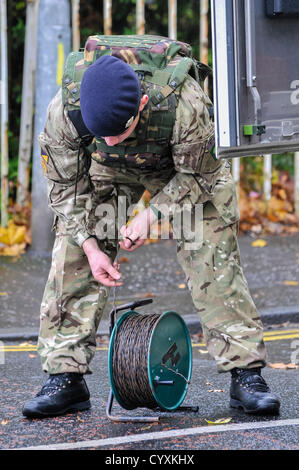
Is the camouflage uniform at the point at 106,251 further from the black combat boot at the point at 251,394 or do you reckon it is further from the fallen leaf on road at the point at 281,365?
the fallen leaf on road at the point at 281,365

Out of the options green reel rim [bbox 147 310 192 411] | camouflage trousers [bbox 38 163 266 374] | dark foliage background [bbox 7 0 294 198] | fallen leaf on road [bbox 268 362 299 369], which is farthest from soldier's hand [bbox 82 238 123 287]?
dark foliage background [bbox 7 0 294 198]

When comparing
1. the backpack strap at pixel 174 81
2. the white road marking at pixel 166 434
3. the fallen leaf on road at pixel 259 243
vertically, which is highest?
the backpack strap at pixel 174 81

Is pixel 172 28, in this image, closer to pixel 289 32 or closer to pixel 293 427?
pixel 289 32

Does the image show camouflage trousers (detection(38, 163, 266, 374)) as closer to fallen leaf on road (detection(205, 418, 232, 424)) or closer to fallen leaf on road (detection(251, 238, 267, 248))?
fallen leaf on road (detection(205, 418, 232, 424))

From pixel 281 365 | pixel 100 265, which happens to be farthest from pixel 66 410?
pixel 281 365

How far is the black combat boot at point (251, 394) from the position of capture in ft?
13.9

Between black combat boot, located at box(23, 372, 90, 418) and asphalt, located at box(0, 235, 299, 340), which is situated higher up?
asphalt, located at box(0, 235, 299, 340)

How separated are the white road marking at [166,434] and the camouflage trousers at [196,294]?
342 mm

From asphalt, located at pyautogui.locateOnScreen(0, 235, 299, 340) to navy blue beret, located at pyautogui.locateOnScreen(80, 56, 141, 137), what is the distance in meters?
2.95

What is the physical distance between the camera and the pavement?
3.93 metres

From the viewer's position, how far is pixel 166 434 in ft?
13.1

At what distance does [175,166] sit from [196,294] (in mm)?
677

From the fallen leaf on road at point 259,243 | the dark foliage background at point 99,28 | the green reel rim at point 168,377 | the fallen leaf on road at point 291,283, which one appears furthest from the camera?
the dark foliage background at point 99,28

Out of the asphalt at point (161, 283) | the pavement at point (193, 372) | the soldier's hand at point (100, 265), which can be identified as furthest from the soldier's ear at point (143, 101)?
the asphalt at point (161, 283)
